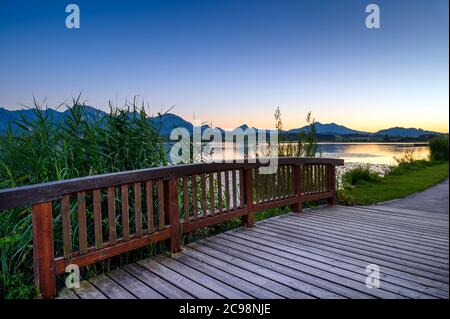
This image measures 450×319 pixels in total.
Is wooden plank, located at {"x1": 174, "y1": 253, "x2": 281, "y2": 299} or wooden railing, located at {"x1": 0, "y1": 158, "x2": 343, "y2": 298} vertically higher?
wooden railing, located at {"x1": 0, "y1": 158, "x2": 343, "y2": 298}

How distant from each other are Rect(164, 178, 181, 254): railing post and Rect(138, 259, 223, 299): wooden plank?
0.31 meters

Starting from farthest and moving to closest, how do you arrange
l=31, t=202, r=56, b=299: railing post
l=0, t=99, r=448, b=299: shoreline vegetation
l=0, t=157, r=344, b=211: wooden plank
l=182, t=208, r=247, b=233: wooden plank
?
l=182, t=208, r=247, b=233: wooden plank → l=0, t=99, r=448, b=299: shoreline vegetation → l=31, t=202, r=56, b=299: railing post → l=0, t=157, r=344, b=211: wooden plank

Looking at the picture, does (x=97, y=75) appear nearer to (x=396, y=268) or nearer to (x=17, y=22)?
(x=17, y=22)

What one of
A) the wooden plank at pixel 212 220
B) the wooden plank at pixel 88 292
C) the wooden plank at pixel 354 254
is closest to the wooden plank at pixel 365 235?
the wooden plank at pixel 354 254

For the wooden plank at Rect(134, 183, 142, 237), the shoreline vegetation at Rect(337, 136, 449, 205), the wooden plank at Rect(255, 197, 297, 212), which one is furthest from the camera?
the shoreline vegetation at Rect(337, 136, 449, 205)

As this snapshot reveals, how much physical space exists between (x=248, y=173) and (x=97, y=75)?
4472mm

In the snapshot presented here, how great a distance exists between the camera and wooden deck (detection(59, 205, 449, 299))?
2.35 meters

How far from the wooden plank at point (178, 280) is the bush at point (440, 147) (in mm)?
1654

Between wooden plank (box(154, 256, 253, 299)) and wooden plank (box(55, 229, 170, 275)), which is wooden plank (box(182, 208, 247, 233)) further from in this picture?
wooden plank (box(154, 256, 253, 299))

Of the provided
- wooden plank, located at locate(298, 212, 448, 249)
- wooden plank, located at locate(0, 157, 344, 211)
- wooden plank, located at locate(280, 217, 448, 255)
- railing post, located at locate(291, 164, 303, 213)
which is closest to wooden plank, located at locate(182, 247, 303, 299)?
wooden plank, located at locate(0, 157, 344, 211)
